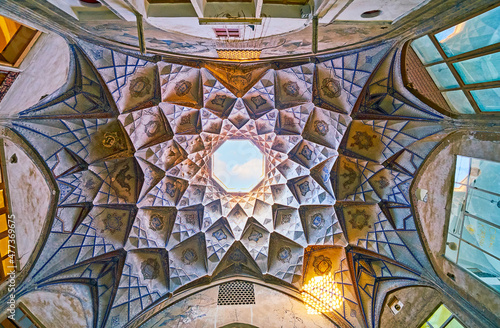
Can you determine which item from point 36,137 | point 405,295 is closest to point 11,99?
point 36,137

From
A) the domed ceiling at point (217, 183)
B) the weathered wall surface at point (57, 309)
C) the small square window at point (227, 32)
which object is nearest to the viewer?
the small square window at point (227, 32)

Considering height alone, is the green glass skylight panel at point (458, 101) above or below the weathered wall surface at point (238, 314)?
above

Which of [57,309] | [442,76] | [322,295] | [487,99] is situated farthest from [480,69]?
[57,309]

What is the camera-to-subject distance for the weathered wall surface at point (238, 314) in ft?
35.2

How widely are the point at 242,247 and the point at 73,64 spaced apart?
884cm

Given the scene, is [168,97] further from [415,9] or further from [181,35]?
[415,9]

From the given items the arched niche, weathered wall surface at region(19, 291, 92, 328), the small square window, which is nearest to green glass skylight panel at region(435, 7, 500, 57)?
the small square window

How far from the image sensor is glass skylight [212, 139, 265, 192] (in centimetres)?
1271

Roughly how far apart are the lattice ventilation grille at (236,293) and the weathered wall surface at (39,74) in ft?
29.8

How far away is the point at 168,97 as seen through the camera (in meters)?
9.80

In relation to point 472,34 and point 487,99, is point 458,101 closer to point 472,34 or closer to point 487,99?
point 487,99

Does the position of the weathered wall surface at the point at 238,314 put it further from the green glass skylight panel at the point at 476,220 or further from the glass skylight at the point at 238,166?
the green glass skylight panel at the point at 476,220

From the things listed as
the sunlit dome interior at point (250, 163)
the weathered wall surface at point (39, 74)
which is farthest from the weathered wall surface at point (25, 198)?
the weathered wall surface at point (39, 74)

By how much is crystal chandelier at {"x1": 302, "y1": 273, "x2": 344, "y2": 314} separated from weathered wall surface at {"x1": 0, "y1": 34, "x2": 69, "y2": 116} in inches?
436
